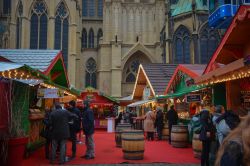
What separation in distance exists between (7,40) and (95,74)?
1296 centimetres

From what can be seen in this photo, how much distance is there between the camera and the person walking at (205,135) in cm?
837

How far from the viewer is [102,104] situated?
30625mm

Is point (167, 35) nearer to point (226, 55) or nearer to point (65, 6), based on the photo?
point (65, 6)

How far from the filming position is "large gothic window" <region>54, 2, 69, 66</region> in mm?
44312

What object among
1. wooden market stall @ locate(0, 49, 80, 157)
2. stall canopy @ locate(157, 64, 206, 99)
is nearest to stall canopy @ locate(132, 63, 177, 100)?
stall canopy @ locate(157, 64, 206, 99)

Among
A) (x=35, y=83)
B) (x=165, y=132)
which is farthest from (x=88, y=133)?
(x=165, y=132)

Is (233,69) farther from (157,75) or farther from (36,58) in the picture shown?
(157,75)

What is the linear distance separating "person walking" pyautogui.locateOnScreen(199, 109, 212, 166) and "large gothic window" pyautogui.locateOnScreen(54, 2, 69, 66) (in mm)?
37302

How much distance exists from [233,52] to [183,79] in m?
6.14

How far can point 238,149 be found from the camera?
213cm

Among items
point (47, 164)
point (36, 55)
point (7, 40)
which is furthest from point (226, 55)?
point (7, 40)

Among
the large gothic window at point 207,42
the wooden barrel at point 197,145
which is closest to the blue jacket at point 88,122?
the wooden barrel at point 197,145

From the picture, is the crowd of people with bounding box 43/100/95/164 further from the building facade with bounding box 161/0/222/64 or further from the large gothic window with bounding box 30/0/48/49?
the large gothic window with bounding box 30/0/48/49

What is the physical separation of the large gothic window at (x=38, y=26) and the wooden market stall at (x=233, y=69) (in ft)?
116
